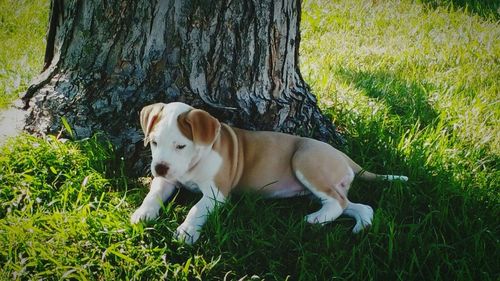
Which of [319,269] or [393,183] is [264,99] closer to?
[393,183]

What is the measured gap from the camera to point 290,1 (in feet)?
11.8

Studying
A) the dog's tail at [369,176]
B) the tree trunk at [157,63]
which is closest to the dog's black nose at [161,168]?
the tree trunk at [157,63]

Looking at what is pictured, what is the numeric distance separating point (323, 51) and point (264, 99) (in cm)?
269

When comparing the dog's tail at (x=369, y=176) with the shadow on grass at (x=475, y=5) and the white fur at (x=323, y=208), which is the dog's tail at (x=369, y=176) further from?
the shadow on grass at (x=475, y=5)

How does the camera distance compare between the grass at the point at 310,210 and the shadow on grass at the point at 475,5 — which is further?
the shadow on grass at the point at 475,5

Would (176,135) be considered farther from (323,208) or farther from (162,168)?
(323,208)

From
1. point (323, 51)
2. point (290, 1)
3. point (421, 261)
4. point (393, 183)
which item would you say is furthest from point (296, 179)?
point (323, 51)

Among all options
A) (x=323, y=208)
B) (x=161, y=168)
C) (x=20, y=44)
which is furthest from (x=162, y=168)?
(x=20, y=44)

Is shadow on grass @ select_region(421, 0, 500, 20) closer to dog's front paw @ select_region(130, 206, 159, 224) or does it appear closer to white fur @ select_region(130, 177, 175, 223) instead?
white fur @ select_region(130, 177, 175, 223)

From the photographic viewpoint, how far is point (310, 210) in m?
3.33

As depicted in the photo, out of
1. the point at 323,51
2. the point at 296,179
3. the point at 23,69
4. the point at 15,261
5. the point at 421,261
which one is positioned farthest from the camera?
the point at 323,51

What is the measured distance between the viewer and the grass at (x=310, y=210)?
106 inches

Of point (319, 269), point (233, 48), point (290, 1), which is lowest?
point (319, 269)

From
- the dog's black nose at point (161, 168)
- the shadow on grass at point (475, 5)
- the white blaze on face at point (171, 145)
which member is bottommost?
the dog's black nose at point (161, 168)
